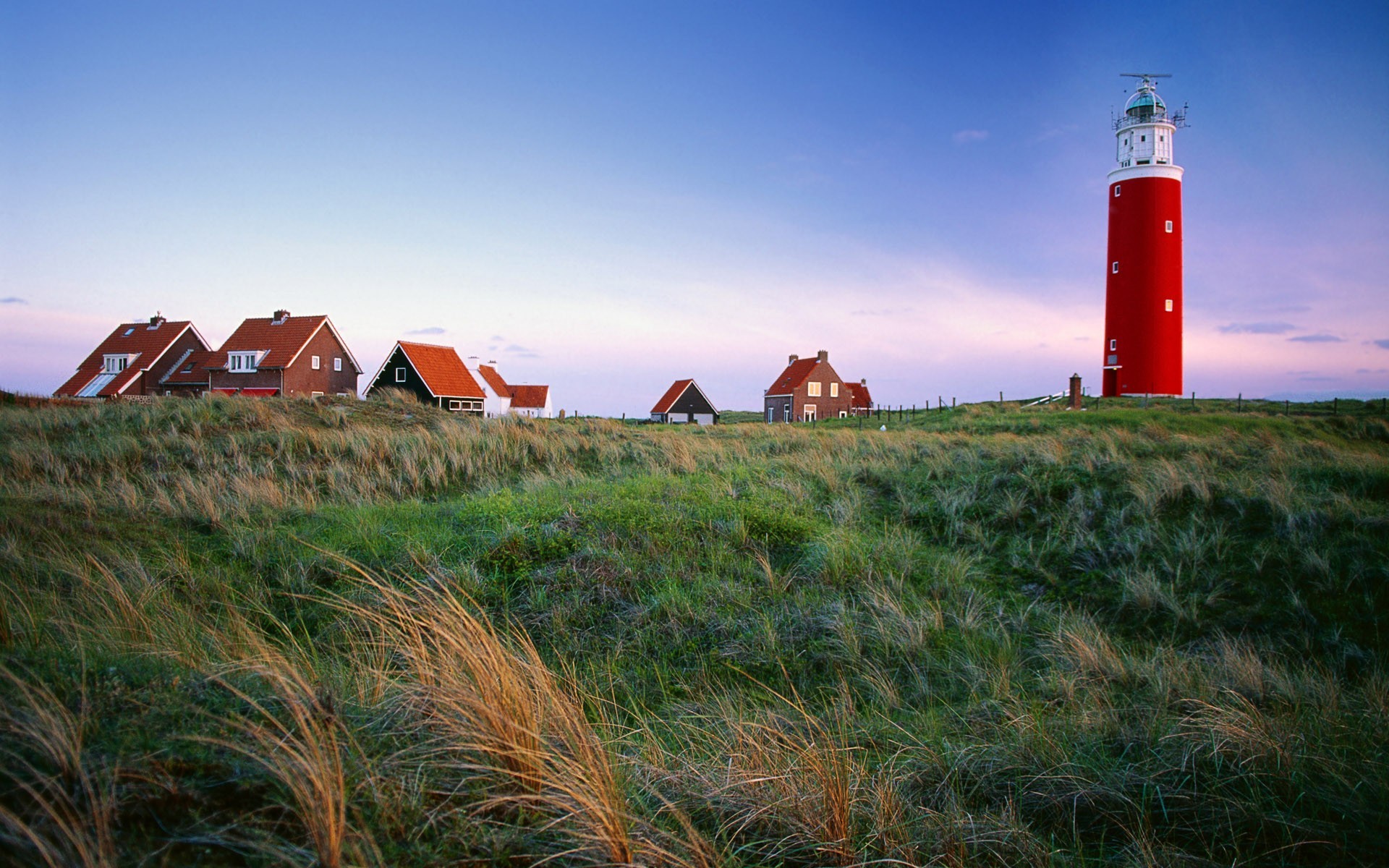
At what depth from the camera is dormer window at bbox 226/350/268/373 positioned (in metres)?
38.2

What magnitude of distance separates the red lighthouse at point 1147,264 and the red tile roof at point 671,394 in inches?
1159

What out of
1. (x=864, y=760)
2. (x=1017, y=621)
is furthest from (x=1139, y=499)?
(x=864, y=760)

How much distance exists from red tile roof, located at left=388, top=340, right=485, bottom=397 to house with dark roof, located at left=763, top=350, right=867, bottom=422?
22.3 m

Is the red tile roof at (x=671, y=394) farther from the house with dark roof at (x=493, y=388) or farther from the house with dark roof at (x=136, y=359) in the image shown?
the house with dark roof at (x=136, y=359)

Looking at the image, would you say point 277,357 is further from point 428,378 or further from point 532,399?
point 532,399

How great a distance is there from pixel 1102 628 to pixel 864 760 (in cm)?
395

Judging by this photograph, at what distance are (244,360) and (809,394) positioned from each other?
36.6 metres

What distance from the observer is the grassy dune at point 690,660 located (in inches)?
76.0

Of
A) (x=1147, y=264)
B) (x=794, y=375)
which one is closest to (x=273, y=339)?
(x=794, y=375)

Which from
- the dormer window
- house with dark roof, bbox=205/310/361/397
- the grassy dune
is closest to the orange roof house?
house with dark roof, bbox=205/310/361/397

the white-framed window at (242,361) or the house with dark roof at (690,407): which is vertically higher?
the white-framed window at (242,361)

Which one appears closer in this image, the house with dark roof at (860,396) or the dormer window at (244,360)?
the dormer window at (244,360)

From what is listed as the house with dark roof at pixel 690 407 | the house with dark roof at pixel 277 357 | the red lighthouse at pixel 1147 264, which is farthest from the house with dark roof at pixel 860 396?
the house with dark roof at pixel 277 357

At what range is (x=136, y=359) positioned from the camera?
40250 millimetres
